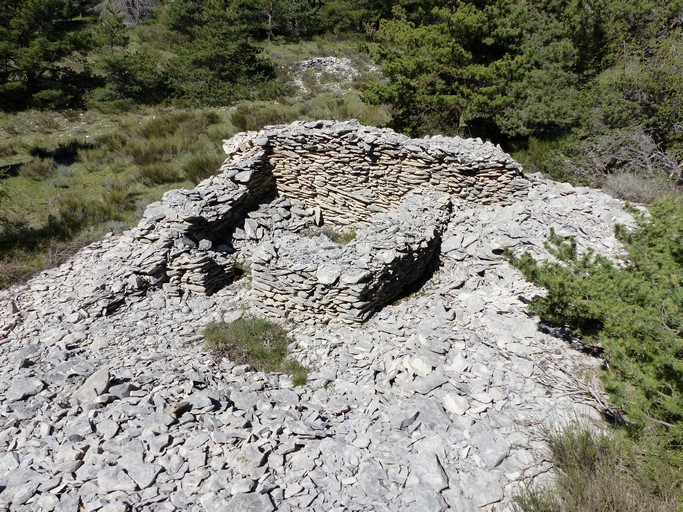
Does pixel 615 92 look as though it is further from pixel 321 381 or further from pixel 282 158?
pixel 321 381

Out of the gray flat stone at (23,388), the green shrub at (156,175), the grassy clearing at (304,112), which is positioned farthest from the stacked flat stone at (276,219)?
the grassy clearing at (304,112)

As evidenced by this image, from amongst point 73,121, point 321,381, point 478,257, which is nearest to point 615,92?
point 478,257

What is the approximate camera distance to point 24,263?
314 inches

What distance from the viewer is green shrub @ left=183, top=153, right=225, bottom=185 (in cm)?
1112

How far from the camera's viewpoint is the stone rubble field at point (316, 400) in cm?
330

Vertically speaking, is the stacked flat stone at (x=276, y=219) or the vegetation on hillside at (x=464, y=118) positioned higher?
the vegetation on hillside at (x=464, y=118)

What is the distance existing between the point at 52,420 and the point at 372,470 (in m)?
3.38

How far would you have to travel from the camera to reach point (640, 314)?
321 centimetres

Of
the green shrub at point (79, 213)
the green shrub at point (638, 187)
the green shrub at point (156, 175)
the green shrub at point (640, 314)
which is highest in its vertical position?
the green shrub at point (640, 314)

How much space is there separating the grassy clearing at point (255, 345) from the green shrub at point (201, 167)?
607 cm

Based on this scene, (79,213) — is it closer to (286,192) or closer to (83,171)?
(83,171)

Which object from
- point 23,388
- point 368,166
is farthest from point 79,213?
point 368,166

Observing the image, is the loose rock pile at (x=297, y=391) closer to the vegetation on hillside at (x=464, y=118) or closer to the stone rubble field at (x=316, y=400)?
Result: the stone rubble field at (x=316, y=400)

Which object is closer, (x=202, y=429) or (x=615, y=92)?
(x=202, y=429)
